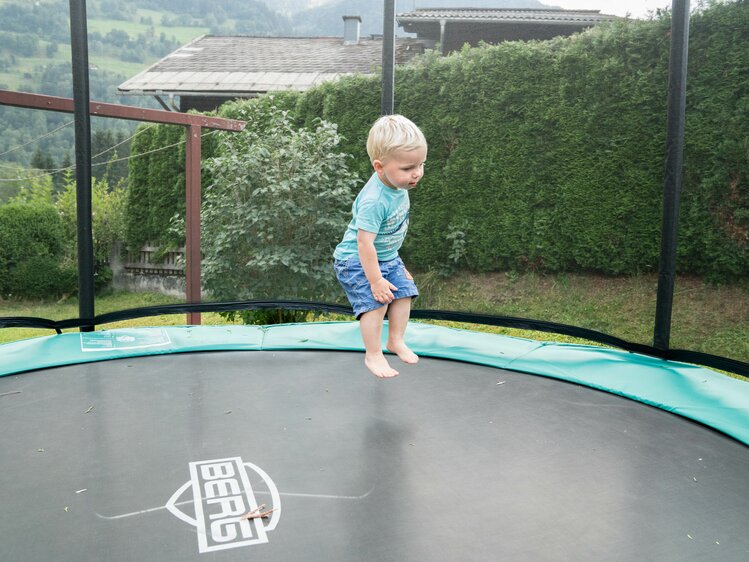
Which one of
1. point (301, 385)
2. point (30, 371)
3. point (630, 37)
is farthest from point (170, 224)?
point (630, 37)

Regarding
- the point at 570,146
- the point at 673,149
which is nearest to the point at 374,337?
the point at 673,149

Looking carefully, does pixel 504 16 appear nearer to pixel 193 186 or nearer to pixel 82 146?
pixel 193 186

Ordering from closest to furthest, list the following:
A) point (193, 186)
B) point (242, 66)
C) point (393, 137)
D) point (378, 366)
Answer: point (393, 137) → point (378, 366) → point (193, 186) → point (242, 66)

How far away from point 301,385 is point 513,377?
2.25 feet

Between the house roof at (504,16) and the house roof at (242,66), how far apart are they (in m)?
0.38

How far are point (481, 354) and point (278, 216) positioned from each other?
1.34m

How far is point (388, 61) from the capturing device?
2643 millimetres

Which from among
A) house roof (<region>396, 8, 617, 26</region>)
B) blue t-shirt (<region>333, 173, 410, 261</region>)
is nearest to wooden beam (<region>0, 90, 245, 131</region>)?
blue t-shirt (<region>333, 173, 410, 261</region>)

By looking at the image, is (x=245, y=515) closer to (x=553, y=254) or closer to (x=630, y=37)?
(x=553, y=254)

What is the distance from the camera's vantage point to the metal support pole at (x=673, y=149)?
2.09 m

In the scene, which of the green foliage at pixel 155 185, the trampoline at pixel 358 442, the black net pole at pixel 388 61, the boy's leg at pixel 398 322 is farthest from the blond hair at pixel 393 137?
the green foliage at pixel 155 185

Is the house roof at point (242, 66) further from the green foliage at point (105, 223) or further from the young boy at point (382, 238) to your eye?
the young boy at point (382, 238)

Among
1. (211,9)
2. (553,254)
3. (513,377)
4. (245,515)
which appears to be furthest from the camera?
(211,9)

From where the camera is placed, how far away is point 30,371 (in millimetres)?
2072
